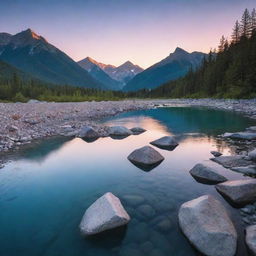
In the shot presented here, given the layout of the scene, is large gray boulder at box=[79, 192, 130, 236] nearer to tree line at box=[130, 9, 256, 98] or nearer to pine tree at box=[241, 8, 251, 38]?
tree line at box=[130, 9, 256, 98]

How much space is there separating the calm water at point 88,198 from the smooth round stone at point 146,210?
1.1 inches

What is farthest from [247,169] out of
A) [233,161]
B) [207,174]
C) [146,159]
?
[146,159]

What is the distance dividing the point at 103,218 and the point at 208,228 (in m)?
2.42

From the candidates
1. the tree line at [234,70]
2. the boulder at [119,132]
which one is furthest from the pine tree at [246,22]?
the boulder at [119,132]

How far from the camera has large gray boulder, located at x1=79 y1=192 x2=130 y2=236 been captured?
4.97 meters

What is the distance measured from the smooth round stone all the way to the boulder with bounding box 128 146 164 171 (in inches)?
133

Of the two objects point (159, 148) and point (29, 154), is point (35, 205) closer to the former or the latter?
point (29, 154)

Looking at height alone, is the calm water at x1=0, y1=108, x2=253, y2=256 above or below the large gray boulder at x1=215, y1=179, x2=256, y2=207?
below

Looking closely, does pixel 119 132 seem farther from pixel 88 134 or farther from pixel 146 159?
pixel 146 159

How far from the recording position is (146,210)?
19.9ft

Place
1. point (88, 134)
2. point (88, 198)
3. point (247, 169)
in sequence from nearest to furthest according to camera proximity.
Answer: point (88, 198) → point (247, 169) → point (88, 134)

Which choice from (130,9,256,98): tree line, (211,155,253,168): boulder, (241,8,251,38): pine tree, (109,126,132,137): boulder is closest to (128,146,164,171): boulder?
(211,155,253,168): boulder

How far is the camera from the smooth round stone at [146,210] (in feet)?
19.2

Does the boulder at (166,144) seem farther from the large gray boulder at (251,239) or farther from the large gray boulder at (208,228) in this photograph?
the large gray boulder at (251,239)
